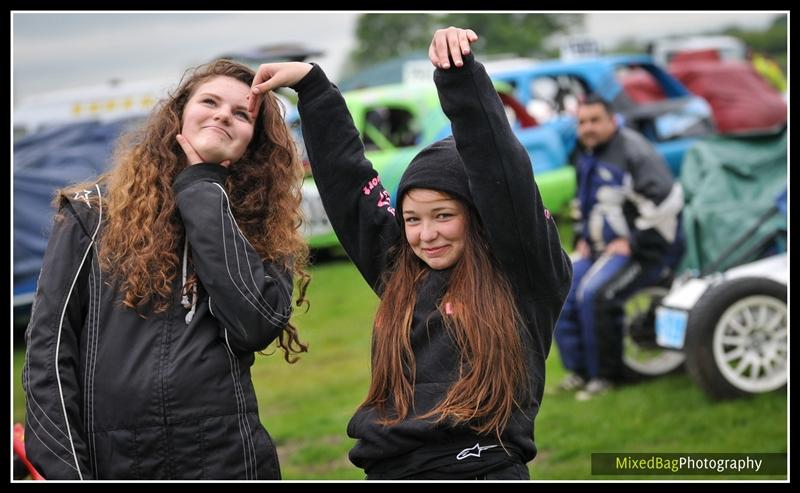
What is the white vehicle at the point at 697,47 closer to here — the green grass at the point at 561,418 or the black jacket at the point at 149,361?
the green grass at the point at 561,418

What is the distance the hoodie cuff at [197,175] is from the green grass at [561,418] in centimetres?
274

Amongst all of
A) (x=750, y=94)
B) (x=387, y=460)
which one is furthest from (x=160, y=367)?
(x=750, y=94)

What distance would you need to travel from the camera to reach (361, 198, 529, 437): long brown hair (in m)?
2.74

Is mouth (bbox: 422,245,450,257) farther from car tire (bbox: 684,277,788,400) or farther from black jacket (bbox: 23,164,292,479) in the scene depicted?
car tire (bbox: 684,277,788,400)

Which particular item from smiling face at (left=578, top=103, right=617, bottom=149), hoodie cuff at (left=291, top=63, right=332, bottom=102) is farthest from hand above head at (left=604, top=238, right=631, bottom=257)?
hoodie cuff at (left=291, top=63, right=332, bottom=102)

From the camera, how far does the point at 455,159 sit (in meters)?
2.83

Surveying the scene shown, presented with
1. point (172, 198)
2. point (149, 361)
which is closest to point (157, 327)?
point (149, 361)

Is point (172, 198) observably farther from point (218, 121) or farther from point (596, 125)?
point (596, 125)

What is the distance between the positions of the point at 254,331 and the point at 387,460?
46 cm

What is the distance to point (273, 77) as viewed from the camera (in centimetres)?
293

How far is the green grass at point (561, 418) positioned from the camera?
19.1 feet

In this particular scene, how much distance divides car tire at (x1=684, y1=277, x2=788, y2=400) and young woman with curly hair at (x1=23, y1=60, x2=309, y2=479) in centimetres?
393

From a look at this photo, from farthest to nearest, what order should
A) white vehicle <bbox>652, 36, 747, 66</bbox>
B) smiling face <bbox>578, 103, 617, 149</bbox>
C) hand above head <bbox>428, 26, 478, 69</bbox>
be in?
white vehicle <bbox>652, 36, 747, 66</bbox>, smiling face <bbox>578, 103, 617, 149</bbox>, hand above head <bbox>428, 26, 478, 69</bbox>

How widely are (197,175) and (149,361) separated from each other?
48 centimetres
